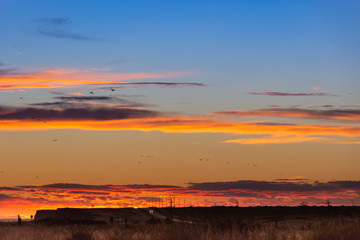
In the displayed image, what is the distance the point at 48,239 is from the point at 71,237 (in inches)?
57.9

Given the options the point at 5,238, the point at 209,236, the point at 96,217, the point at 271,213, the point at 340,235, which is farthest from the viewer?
the point at 271,213

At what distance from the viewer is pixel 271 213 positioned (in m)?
192

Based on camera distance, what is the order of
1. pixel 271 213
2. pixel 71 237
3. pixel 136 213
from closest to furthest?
pixel 71 237 < pixel 136 213 < pixel 271 213

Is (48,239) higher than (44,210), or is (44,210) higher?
(44,210)

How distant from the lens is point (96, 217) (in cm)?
15638

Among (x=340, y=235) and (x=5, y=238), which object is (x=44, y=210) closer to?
(x=5, y=238)

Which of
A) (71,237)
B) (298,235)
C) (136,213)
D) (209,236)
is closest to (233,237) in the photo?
(209,236)

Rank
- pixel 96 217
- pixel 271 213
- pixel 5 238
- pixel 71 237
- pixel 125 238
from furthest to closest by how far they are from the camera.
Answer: pixel 271 213
pixel 96 217
pixel 5 238
pixel 71 237
pixel 125 238

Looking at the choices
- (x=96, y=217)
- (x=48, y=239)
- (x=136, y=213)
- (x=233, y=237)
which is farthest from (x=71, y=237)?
(x=136, y=213)

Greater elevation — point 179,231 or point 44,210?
point 44,210

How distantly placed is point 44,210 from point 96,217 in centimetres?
4141

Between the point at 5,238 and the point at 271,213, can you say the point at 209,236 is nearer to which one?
the point at 5,238

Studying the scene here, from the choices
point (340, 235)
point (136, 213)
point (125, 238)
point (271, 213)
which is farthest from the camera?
point (271, 213)

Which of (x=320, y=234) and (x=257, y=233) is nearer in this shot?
(x=320, y=234)
